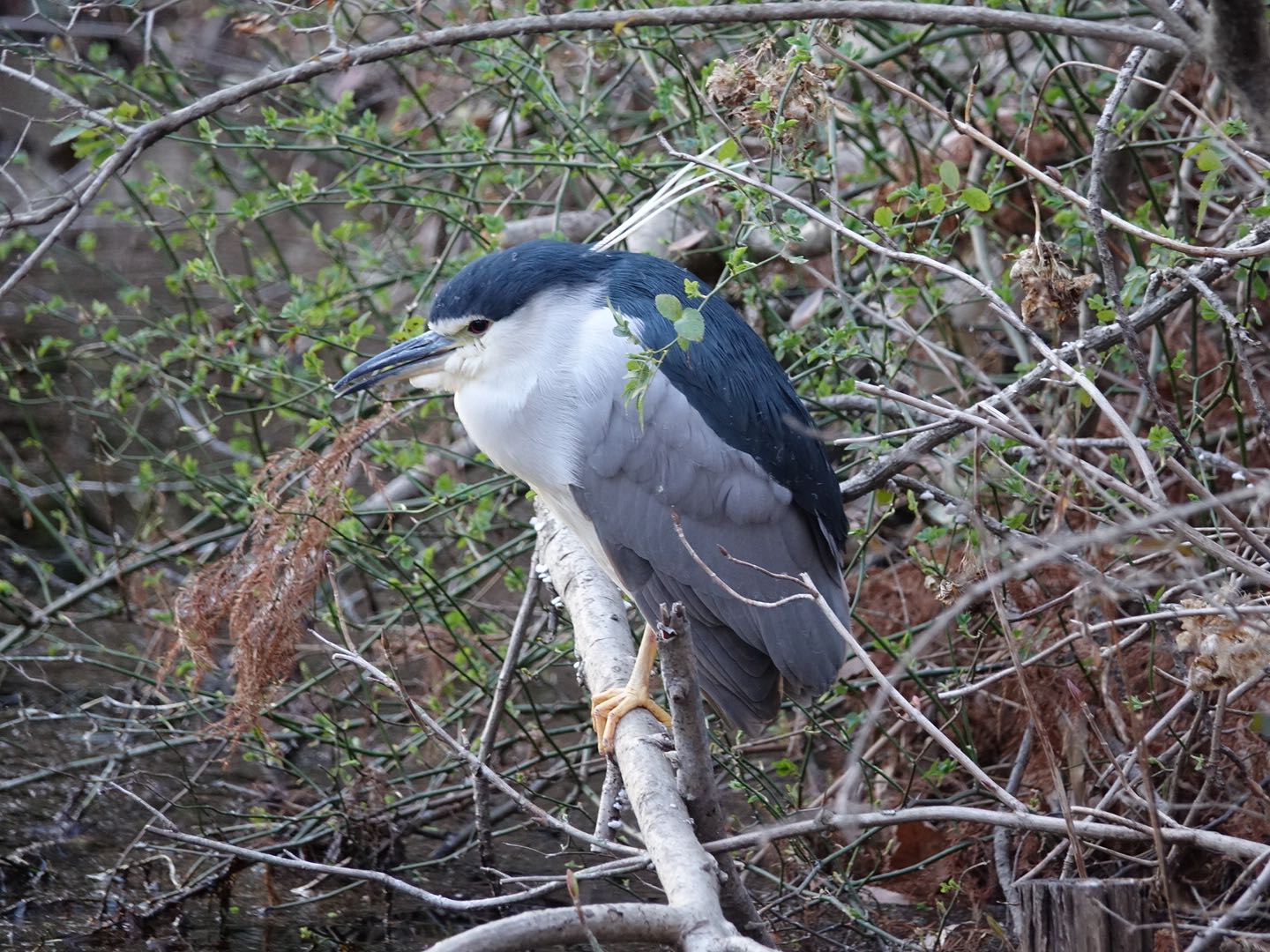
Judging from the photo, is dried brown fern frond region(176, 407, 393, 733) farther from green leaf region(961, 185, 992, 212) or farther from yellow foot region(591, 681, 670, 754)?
green leaf region(961, 185, 992, 212)

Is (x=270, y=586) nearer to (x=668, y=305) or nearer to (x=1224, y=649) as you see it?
(x=668, y=305)

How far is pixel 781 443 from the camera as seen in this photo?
2881 millimetres

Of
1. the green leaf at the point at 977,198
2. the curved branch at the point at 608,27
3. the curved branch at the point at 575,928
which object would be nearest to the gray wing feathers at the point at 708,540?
the green leaf at the point at 977,198

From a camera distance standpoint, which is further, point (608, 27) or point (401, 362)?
point (401, 362)

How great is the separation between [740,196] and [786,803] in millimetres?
1679

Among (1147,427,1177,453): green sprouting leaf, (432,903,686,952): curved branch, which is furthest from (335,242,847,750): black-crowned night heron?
(432,903,686,952): curved branch

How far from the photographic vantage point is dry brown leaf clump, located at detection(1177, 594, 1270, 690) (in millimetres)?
1940

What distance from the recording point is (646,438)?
9.43 ft

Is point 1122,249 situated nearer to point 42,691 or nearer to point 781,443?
point 781,443

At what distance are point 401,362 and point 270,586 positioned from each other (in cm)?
60

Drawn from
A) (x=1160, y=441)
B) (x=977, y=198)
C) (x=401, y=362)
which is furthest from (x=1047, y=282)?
(x=401, y=362)

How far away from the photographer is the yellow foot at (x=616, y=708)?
2.77 metres

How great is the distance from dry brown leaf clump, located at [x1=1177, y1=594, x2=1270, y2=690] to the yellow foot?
1104 millimetres

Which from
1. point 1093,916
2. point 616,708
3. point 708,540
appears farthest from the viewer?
point 708,540
